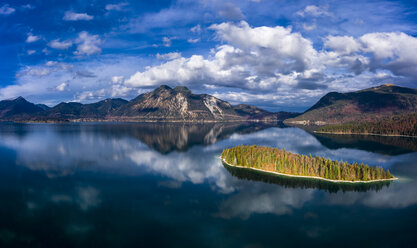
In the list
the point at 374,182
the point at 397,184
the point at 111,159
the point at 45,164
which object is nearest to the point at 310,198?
the point at 374,182

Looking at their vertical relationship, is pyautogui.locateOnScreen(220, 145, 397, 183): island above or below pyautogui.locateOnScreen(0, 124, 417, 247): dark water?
above

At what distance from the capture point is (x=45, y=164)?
96.0 metres

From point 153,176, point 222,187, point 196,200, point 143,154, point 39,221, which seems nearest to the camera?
point 39,221

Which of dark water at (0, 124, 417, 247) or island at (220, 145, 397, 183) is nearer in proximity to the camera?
dark water at (0, 124, 417, 247)

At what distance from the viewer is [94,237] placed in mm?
39500

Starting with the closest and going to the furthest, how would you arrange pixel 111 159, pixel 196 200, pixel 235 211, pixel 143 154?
pixel 235 211 < pixel 196 200 < pixel 111 159 < pixel 143 154

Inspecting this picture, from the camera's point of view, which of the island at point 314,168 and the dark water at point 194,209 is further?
the island at point 314,168

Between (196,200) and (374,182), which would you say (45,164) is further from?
(374,182)

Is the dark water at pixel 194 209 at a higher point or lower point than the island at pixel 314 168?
lower

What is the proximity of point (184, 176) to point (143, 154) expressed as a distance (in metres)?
49.9

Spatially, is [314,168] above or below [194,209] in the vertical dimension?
above

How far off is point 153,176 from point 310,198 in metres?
51.1

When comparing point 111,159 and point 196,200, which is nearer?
point 196,200

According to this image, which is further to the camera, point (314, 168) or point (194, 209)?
point (314, 168)
